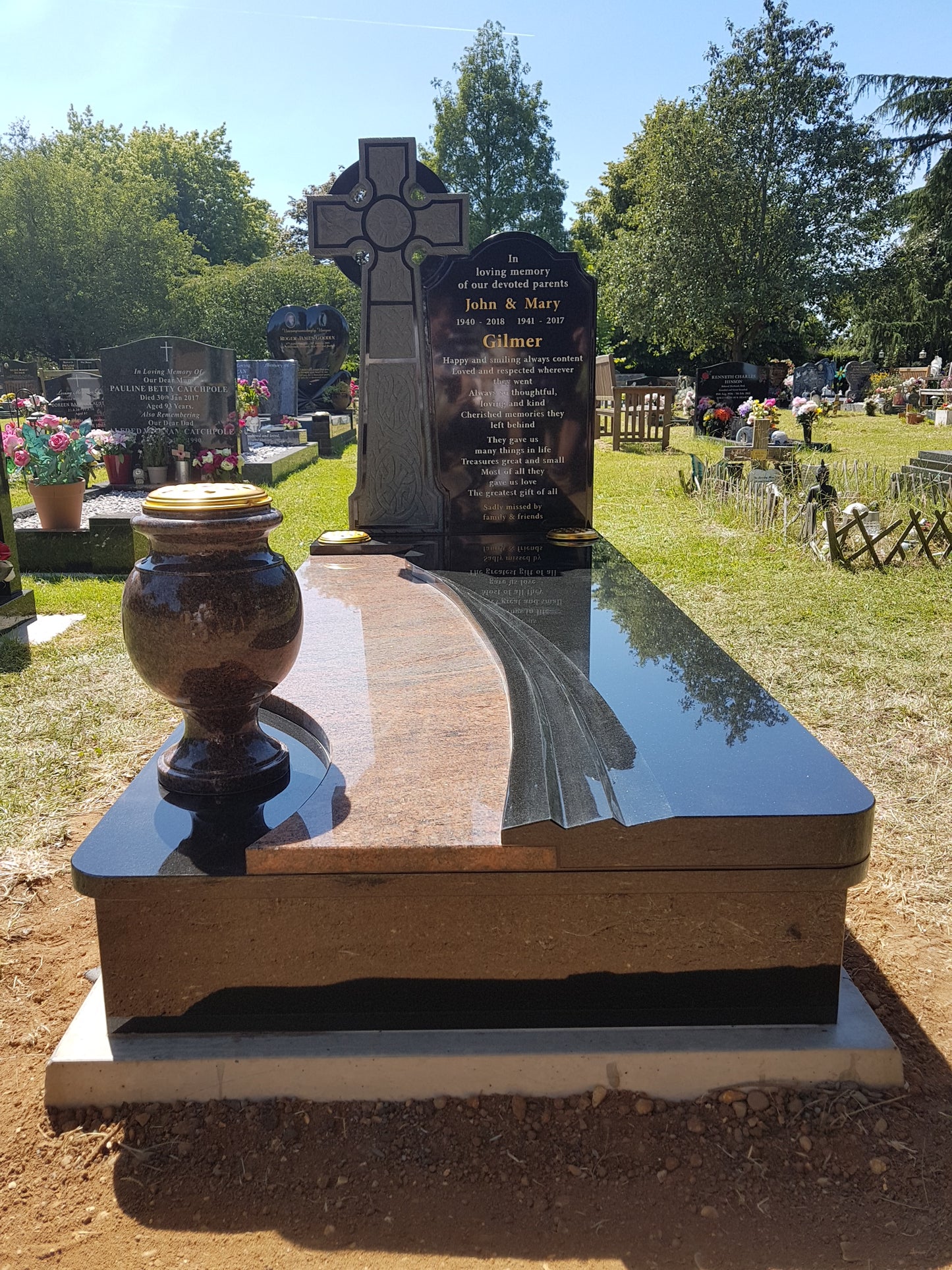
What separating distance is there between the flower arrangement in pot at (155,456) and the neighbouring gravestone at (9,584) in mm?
4383

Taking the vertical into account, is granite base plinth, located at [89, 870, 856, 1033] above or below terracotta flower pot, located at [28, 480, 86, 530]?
below

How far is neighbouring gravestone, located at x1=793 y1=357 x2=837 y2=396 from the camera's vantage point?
1208 inches

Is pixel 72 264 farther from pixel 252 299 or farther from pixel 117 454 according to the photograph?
pixel 117 454

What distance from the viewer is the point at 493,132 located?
42062 millimetres

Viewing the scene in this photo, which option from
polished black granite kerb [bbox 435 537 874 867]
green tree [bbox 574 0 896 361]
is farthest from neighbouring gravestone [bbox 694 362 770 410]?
polished black granite kerb [bbox 435 537 874 867]

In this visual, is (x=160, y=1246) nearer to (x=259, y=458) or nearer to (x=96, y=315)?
(x=259, y=458)

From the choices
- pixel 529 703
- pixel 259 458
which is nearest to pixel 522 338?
pixel 529 703

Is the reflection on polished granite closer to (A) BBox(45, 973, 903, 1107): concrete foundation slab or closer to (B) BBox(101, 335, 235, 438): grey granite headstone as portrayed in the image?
(A) BBox(45, 973, 903, 1107): concrete foundation slab

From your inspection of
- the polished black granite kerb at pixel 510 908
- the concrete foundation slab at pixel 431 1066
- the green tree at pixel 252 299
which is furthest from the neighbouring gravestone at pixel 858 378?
the concrete foundation slab at pixel 431 1066

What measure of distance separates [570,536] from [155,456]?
6.61 meters

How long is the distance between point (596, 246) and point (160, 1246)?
154ft

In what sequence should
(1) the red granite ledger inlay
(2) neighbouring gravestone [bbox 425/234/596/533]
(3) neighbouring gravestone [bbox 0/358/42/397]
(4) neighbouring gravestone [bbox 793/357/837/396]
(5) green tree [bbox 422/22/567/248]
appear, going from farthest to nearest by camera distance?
(5) green tree [bbox 422/22/567/248]
(4) neighbouring gravestone [bbox 793/357/837/396]
(3) neighbouring gravestone [bbox 0/358/42/397]
(2) neighbouring gravestone [bbox 425/234/596/533]
(1) the red granite ledger inlay

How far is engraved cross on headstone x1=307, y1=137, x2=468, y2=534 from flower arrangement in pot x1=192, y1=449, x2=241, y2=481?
4.33 m

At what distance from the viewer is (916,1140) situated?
225cm
